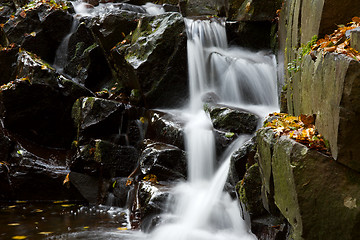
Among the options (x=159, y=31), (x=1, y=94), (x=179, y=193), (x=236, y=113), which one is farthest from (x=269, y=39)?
(x=1, y=94)

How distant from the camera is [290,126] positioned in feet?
11.7

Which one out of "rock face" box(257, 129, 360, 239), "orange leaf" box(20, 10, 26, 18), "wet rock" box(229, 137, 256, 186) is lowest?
"wet rock" box(229, 137, 256, 186)

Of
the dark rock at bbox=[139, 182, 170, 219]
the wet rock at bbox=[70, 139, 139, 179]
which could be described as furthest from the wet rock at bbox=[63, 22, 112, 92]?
the dark rock at bbox=[139, 182, 170, 219]

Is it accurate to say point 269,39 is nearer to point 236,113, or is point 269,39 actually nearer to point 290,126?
point 236,113

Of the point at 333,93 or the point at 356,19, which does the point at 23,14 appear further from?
the point at 333,93

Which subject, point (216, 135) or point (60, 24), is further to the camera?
point (60, 24)

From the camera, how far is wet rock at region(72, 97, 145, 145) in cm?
788

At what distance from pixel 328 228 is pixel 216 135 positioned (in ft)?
13.2

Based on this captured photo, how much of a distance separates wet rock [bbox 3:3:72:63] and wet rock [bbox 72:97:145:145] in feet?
14.4

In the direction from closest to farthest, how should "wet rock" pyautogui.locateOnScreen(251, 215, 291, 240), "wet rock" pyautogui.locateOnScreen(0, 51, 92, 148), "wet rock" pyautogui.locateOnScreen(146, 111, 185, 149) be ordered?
1. "wet rock" pyautogui.locateOnScreen(251, 215, 291, 240)
2. "wet rock" pyautogui.locateOnScreen(146, 111, 185, 149)
3. "wet rock" pyautogui.locateOnScreen(0, 51, 92, 148)

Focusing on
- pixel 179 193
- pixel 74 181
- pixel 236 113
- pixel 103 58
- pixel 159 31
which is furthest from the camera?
pixel 103 58

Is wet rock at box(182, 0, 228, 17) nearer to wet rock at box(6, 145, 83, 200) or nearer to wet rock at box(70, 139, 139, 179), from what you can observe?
wet rock at box(70, 139, 139, 179)

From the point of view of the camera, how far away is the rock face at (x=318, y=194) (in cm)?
254

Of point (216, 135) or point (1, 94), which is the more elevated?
point (1, 94)
